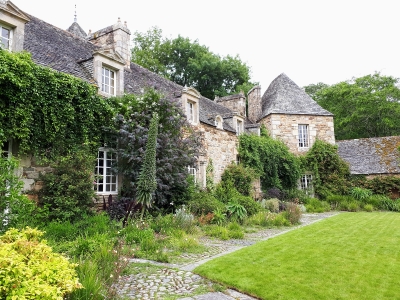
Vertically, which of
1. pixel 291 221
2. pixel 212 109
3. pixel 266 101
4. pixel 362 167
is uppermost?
pixel 266 101

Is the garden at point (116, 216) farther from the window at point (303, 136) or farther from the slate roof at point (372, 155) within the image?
the slate roof at point (372, 155)

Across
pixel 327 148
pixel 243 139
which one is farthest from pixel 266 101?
pixel 243 139

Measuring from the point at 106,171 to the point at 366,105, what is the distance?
1149 inches

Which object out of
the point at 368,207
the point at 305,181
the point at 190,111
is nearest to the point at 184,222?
the point at 190,111

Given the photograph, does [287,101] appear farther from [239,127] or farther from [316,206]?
[316,206]

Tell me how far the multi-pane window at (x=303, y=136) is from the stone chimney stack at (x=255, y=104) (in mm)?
3346

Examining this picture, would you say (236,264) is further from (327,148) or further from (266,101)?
(266,101)

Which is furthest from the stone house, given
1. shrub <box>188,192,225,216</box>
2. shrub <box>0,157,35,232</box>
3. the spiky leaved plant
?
shrub <box>0,157,35,232</box>

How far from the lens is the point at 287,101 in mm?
22141

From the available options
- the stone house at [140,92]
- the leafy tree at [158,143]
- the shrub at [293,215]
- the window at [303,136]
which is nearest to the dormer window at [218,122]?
the stone house at [140,92]

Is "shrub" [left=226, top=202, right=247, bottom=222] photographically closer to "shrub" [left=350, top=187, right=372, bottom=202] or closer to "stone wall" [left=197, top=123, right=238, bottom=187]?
"stone wall" [left=197, top=123, right=238, bottom=187]

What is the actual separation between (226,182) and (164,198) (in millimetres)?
5686

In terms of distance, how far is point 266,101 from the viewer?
23422 mm

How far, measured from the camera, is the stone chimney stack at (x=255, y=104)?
→ 22.9 meters
